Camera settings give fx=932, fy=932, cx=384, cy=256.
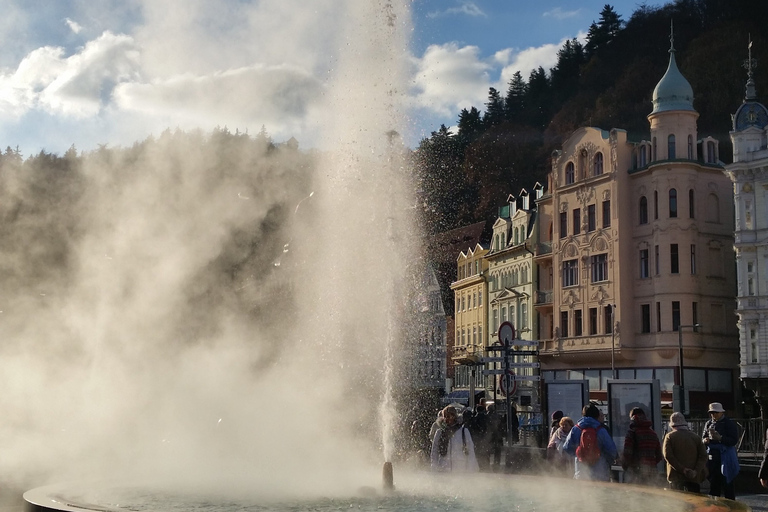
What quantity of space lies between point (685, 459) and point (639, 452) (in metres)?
1.58

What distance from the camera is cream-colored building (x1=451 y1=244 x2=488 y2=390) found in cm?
7856

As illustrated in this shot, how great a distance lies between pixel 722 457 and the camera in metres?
14.5

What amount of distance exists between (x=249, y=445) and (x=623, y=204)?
44186 mm

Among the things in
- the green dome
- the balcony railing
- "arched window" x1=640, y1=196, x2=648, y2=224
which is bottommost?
the balcony railing

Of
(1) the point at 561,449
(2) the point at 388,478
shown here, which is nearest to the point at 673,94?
(1) the point at 561,449

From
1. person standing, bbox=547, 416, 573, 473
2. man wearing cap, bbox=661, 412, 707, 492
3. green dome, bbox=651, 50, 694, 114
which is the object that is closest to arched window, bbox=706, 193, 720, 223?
green dome, bbox=651, 50, 694, 114

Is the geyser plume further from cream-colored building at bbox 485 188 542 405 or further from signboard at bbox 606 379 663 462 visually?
cream-colored building at bbox 485 188 542 405

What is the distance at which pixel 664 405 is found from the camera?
52281mm

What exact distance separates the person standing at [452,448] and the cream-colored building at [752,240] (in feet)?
125

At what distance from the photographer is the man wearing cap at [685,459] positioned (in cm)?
1208

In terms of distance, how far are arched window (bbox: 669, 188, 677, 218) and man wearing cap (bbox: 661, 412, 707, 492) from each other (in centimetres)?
4724

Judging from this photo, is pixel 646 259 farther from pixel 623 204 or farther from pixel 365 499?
pixel 365 499

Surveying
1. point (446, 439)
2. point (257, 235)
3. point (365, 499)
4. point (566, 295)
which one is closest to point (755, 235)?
point (566, 295)

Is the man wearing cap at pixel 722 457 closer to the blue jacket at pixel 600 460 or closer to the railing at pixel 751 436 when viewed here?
the blue jacket at pixel 600 460
